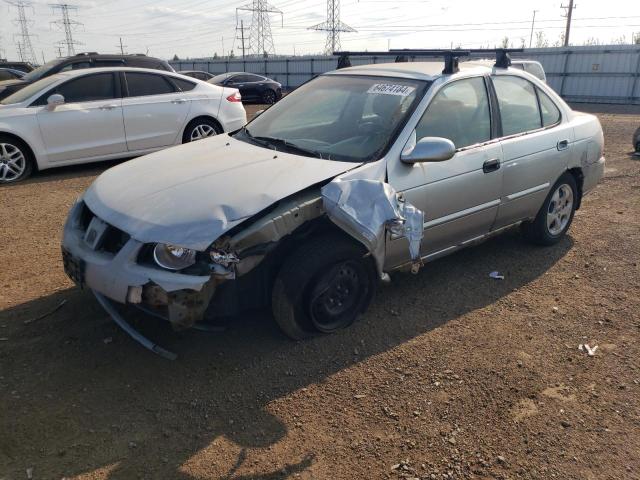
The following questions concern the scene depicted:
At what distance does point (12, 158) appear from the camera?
740cm

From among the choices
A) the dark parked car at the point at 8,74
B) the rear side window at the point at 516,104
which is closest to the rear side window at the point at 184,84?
the rear side window at the point at 516,104

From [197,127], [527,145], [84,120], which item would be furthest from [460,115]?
[84,120]

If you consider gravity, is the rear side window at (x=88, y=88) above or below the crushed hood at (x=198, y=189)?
above

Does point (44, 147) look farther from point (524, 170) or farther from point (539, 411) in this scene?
point (539, 411)

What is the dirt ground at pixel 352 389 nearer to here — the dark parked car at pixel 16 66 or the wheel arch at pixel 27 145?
the wheel arch at pixel 27 145

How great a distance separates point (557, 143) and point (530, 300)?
155 cm

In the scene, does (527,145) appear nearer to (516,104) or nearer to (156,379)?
(516,104)

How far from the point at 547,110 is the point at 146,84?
20.3 ft

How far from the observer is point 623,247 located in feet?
16.8

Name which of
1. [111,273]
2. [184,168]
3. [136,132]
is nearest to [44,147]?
[136,132]

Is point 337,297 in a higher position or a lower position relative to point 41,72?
lower

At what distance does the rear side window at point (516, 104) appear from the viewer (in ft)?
14.2

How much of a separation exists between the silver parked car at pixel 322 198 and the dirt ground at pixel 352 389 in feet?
1.06

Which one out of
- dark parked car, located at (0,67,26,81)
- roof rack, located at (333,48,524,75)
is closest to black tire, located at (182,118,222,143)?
roof rack, located at (333,48,524,75)
